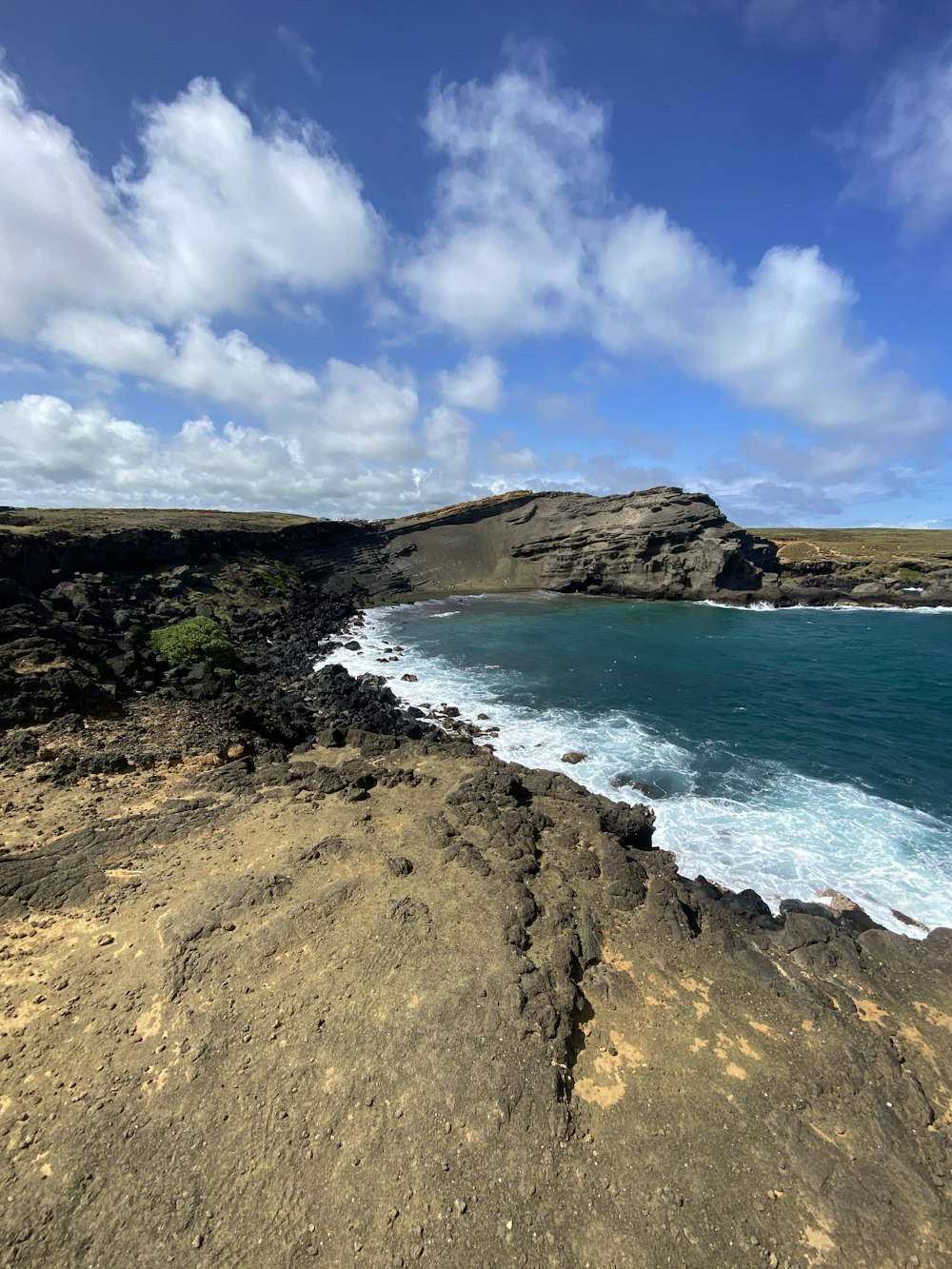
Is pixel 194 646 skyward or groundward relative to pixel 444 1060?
skyward

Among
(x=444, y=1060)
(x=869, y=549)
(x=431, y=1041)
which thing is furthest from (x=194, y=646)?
(x=869, y=549)

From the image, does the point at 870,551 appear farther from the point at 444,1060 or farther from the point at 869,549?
the point at 444,1060

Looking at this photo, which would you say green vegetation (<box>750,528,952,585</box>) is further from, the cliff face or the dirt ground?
the dirt ground

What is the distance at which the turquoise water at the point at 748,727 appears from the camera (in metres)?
15.0

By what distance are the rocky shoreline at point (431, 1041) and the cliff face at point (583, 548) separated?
196ft

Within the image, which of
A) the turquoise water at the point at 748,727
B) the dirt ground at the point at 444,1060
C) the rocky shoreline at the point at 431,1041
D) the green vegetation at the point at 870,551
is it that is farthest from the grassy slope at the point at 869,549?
the dirt ground at the point at 444,1060

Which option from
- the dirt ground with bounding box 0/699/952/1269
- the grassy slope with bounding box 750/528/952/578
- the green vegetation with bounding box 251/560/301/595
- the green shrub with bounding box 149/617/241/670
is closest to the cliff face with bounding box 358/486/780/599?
the green vegetation with bounding box 251/560/301/595

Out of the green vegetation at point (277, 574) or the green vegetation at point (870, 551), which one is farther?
the green vegetation at point (870, 551)

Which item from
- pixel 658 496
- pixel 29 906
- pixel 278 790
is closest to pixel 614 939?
pixel 278 790

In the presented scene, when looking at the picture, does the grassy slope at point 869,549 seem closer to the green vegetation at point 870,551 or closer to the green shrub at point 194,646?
the green vegetation at point 870,551

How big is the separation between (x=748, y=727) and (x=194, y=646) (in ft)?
92.8

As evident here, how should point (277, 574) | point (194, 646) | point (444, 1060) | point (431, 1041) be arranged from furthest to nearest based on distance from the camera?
point (277, 574) → point (194, 646) → point (431, 1041) → point (444, 1060)

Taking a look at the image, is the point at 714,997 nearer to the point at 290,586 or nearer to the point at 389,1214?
the point at 389,1214

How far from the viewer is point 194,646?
1116 inches
